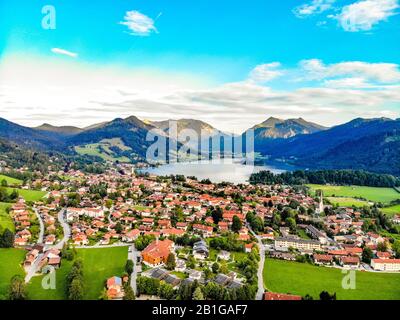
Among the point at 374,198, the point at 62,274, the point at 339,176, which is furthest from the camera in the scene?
the point at 339,176

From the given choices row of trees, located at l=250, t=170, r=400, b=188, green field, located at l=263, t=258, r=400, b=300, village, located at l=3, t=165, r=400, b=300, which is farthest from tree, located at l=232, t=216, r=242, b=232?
row of trees, located at l=250, t=170, r=400, b=188

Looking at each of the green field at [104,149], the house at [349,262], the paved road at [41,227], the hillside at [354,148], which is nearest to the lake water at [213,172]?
the hillside at [354,148]

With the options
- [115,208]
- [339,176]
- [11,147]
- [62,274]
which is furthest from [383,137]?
[62,274]

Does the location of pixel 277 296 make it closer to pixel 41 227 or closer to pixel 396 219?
pixel 41 227

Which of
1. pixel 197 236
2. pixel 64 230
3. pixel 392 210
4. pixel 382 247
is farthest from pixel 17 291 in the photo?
pixel 392 210

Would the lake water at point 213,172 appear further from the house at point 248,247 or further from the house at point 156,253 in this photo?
the house at point 156,253

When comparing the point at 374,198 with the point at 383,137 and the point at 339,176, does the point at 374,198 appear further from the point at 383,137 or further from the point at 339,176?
the point at 383,137
